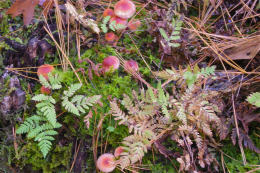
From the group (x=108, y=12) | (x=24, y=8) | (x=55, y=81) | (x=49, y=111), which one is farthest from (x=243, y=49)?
(x=24, y=8)

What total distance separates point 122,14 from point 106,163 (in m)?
1.83

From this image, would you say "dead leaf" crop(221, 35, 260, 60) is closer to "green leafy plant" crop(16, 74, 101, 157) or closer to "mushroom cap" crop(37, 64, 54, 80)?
"green leafy plant" crop(16, 74, 101, 157)

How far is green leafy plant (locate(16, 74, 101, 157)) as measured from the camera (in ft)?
6.52

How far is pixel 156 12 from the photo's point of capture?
2.97m

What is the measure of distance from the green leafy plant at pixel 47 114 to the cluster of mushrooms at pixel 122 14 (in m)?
0.95

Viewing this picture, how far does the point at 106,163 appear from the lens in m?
2.05

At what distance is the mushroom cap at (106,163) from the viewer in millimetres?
2039

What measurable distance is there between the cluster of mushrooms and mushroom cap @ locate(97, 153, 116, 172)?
4.86 ft

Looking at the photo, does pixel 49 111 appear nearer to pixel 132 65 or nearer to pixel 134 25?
pixel 132 65

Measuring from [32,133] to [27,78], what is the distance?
2.43 feet

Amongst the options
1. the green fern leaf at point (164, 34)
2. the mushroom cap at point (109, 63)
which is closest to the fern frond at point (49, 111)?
the mushroom cap at point (109, 63)

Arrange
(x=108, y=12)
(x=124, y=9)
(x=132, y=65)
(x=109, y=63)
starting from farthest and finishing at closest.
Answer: (x=108, y=12), (x=124, y=9), (x=132, y=65), (x=109, y=63)

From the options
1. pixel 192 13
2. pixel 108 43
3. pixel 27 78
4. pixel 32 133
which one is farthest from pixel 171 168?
pixel 192 13

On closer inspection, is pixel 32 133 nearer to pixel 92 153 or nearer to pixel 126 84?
pixel 92 153
